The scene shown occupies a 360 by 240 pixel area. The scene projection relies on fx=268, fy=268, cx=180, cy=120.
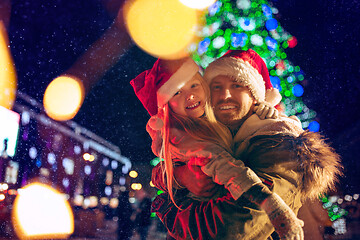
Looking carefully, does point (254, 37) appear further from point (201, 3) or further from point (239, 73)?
point (239, 73)

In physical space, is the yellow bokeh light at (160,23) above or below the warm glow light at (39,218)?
above

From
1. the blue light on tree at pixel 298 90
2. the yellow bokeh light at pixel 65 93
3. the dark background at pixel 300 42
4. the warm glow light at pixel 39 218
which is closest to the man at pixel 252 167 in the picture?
the dark background at pixel 300 42

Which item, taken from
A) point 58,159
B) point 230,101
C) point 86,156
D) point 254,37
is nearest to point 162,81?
point 230,101

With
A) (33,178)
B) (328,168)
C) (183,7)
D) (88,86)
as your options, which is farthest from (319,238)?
(33,178)

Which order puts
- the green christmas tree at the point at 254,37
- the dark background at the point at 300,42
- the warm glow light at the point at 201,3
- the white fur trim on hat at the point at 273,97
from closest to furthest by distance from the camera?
the white fur trim on hat at the point at 273,97
the green christmas tree at the point at 254,37
the warm glow light at the point at 201,3
the dark background at the point at 300,42

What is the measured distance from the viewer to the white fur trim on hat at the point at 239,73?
112cm

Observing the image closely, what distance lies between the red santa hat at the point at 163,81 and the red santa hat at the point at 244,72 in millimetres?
99

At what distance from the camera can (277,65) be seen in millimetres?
2025

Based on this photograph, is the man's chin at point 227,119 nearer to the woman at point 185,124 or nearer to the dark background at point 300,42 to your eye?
the woman at point 185,124

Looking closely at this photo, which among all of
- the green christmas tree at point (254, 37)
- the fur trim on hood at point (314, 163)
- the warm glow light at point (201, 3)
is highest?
the warm glow light at point (201, 3)

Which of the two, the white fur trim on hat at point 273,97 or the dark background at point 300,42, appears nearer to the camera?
the white fur trim on hat at point 273,97

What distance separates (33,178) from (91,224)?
21.4 feet

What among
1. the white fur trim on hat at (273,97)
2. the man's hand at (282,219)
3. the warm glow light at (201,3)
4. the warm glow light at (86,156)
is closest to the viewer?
the man's hand at (282,219)

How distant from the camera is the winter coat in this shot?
963 mm
